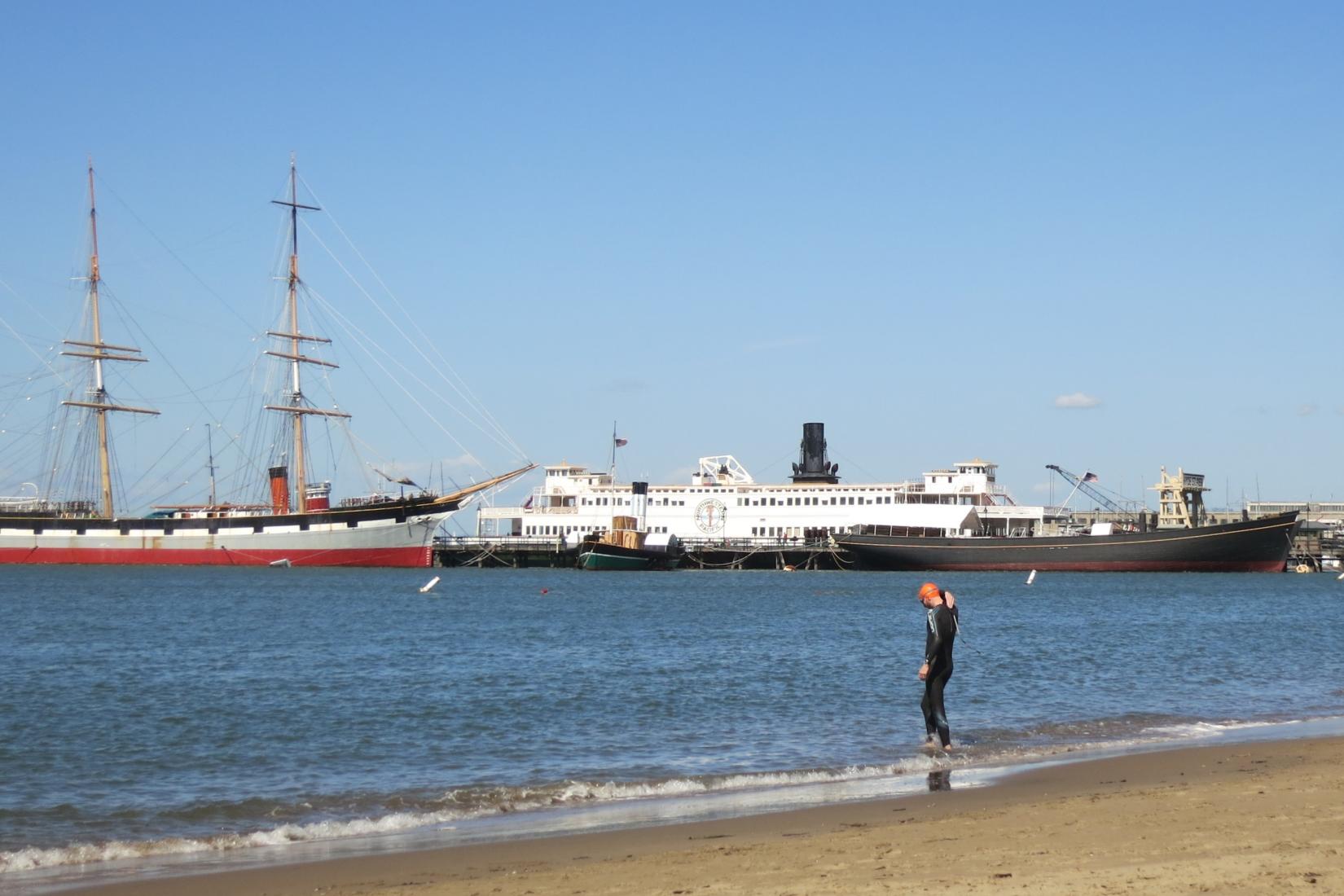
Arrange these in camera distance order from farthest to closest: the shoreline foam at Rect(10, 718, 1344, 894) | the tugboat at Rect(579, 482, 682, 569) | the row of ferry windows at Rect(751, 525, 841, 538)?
the row of ferry windows at Rect(751, 525, 841, 538), the tugboat at Rect(579, 482, 682, 569), the shoreline foam at Rect(10, 718, 1344, 894)

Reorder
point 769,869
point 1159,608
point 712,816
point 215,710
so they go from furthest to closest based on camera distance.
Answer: point 1159,608, point 215,710, point 712,816, point 769,869

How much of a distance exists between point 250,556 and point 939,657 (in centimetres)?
7001

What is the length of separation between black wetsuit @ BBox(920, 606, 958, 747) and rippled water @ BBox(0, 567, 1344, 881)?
1.54ft

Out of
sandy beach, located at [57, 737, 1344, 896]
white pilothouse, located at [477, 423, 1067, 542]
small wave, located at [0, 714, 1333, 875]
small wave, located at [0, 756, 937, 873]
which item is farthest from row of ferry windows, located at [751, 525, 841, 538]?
sandy beach, located at [57, 737, 1344, 896]

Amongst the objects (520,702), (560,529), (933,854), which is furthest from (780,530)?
(933,854)

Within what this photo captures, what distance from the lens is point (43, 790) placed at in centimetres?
1265

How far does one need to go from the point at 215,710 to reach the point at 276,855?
9840 mm

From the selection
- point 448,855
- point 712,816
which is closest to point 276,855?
point 448,855

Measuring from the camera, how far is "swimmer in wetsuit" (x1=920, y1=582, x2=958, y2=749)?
13.2 metres

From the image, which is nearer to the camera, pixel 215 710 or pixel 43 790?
pixel 43 790

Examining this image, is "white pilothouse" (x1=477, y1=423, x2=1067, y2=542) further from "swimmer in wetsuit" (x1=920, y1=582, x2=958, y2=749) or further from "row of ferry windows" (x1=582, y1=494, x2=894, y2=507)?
"swimmer in wetsuit" (x1=920, y1=582, x2=958, y2=749)

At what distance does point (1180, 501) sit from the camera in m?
85.7

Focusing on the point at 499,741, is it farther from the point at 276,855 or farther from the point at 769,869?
the point at 769,869

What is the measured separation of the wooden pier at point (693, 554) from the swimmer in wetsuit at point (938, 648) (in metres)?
66.7
